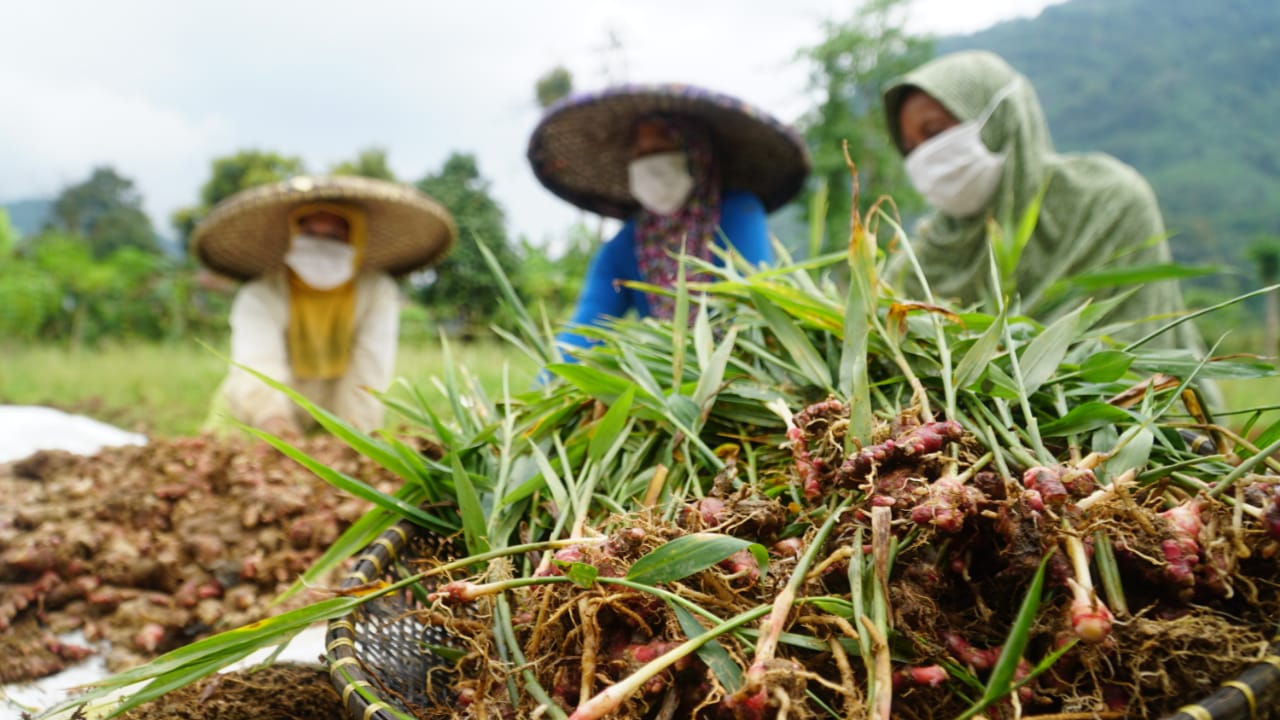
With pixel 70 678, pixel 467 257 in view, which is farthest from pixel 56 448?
pixel 467 257

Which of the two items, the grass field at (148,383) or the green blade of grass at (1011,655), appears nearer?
the green blade of grass at (1011,655)

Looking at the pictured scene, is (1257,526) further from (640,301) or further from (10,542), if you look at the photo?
(640,301)

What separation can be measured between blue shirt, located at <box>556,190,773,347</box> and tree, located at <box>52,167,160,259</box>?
15.0m

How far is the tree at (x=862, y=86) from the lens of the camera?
9.05 m

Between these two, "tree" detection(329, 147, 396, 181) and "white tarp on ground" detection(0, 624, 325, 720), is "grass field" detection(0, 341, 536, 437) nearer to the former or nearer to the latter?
"white tarp on ground" detection(0, 624, 325, 720)

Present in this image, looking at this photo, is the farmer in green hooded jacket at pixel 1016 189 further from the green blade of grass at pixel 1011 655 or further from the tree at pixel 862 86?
the tree at pixel 862 86

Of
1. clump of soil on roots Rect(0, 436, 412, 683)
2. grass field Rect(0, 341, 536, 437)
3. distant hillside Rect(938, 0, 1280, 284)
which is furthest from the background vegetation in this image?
distant hillside Rect(938, 0, 1280, 284)

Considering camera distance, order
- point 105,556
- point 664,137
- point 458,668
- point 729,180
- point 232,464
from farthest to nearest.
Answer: point 729,180
point 664,137
point 232,464
point 105,556
point 458,668

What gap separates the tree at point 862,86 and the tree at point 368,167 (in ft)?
23.1

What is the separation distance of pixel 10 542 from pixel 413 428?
0.79m

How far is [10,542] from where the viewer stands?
3.94 ft

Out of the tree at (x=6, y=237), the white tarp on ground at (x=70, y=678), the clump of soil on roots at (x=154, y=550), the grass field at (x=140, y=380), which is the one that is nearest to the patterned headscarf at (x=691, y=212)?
the grass field at (x=140, y=380)

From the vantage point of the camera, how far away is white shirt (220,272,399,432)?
2.62 metres

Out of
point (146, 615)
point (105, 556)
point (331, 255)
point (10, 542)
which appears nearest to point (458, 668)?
point (146, 615)
